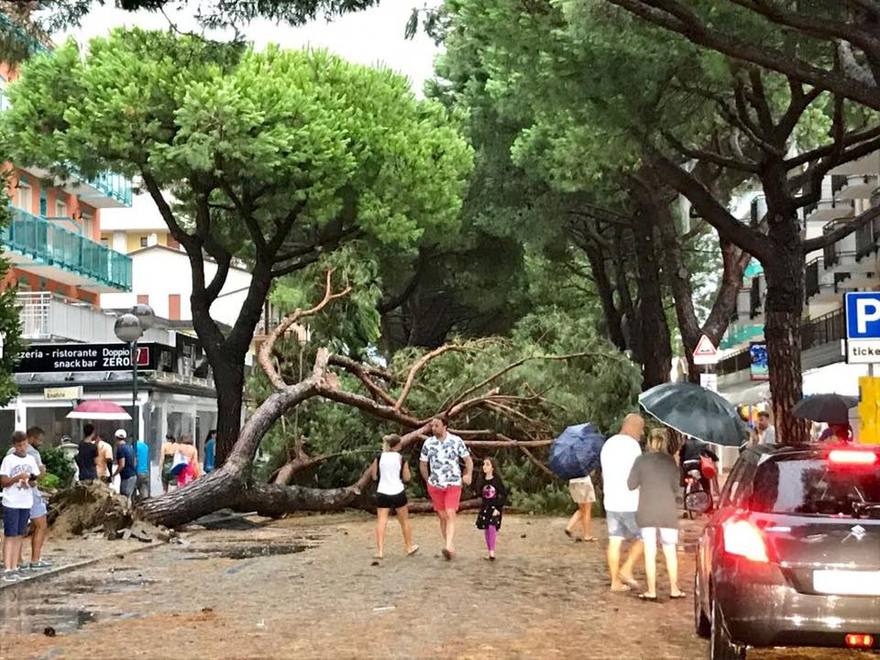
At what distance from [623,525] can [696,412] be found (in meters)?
1.42

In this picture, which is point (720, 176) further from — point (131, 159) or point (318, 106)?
point (131, 159)

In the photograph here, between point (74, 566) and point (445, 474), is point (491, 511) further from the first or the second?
point (74, 566)

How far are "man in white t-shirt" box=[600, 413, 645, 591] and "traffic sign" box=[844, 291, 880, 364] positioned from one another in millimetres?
2446

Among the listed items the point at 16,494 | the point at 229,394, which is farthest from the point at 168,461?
the point at 16,494

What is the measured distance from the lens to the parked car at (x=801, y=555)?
7.87 metres

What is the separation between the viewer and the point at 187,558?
17234 millimetres

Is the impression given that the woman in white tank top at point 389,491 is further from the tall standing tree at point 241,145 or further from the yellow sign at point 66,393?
the yellow sign at point 66,393

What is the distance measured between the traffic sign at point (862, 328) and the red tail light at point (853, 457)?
563 centimetres

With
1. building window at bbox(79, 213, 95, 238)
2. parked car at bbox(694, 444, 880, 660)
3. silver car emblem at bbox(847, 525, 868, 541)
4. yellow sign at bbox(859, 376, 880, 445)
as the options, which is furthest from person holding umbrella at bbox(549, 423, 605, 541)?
→ building window at bbox(79, 213, 95, 238)

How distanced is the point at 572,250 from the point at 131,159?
17.6 meters

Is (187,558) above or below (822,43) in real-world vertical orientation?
below

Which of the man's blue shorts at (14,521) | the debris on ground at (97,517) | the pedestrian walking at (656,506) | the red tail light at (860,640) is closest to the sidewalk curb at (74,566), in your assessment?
the debris on ground at (97,517)

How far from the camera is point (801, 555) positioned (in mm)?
7953

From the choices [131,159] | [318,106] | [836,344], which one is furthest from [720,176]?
[836,344]
